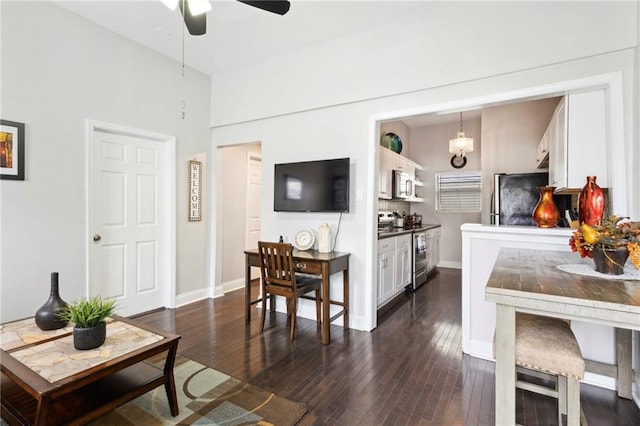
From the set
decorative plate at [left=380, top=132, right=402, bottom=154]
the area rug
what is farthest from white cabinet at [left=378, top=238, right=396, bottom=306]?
the area rug

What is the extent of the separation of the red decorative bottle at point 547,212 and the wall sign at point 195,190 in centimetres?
394

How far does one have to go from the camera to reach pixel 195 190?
4.23 m

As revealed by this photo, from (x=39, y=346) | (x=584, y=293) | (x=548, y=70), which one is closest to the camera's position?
(x=584, y=293)

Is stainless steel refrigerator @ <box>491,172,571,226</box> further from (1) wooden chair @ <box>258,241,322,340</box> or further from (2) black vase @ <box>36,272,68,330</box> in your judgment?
(2) black vase @ <box>36,272,68,330</box>

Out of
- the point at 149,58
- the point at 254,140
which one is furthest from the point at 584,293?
the point at 149,58

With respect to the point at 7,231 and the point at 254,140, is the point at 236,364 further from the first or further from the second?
the point at 254,140

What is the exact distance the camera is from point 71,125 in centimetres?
304

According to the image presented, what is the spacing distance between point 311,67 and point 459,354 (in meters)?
3.37

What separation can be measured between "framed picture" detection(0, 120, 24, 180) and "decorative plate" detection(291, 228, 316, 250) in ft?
8.59

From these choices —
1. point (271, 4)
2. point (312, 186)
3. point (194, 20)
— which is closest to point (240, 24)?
point (194, 20)

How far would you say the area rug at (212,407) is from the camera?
5.93 ft

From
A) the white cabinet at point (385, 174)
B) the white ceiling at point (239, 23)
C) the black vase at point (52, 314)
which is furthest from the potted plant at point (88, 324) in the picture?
the white cabinet at point (385, 174)

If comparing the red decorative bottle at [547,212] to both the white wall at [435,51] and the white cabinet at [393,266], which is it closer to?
the white wall at [435,51]

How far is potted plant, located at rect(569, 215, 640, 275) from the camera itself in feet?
4.68
